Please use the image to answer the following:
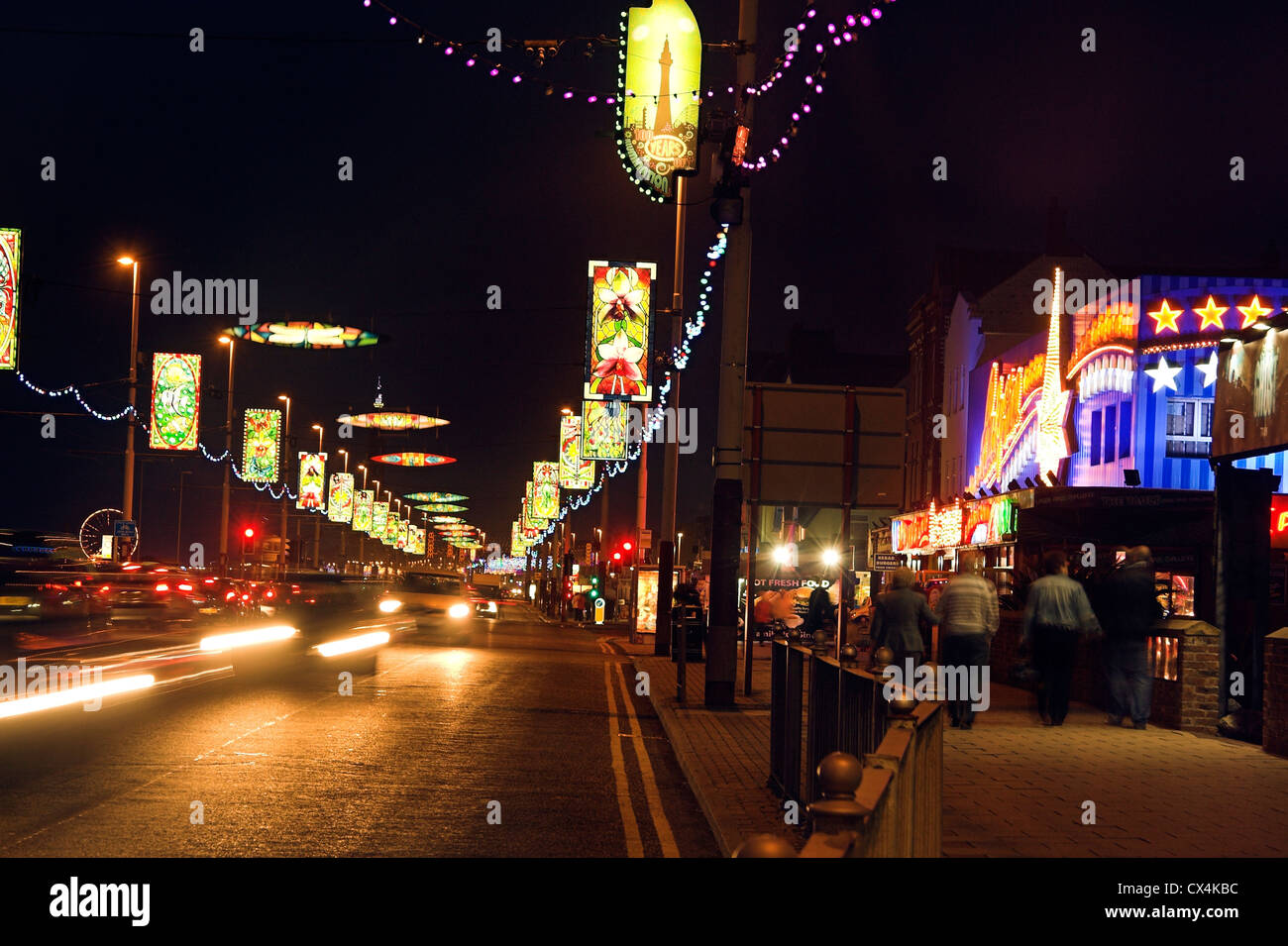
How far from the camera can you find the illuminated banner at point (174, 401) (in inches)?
1282

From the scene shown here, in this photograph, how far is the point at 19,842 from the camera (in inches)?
316

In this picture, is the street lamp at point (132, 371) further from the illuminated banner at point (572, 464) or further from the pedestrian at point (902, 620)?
the pedestrian at point (902, 620)

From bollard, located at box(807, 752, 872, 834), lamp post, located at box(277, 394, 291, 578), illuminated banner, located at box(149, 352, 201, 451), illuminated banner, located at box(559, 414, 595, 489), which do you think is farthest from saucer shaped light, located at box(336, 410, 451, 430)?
bollard, located at box(807, 752, 872, 834)

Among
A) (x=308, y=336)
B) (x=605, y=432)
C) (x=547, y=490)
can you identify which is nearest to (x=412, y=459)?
(x=547, y=490)

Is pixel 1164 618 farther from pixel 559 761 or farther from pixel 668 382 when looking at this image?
pixel 668 382

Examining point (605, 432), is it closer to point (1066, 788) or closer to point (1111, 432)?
point (1111, 432)

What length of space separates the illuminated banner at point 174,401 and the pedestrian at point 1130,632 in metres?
22.9

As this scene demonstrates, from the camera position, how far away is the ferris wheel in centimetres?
4438

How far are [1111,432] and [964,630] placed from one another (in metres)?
15.5

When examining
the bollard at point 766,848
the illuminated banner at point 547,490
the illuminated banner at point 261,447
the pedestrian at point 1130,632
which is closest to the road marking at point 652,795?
the bollard at point 766,848

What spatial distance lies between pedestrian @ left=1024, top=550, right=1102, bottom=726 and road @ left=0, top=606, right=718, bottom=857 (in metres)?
4.27

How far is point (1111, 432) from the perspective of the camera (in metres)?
29.6
